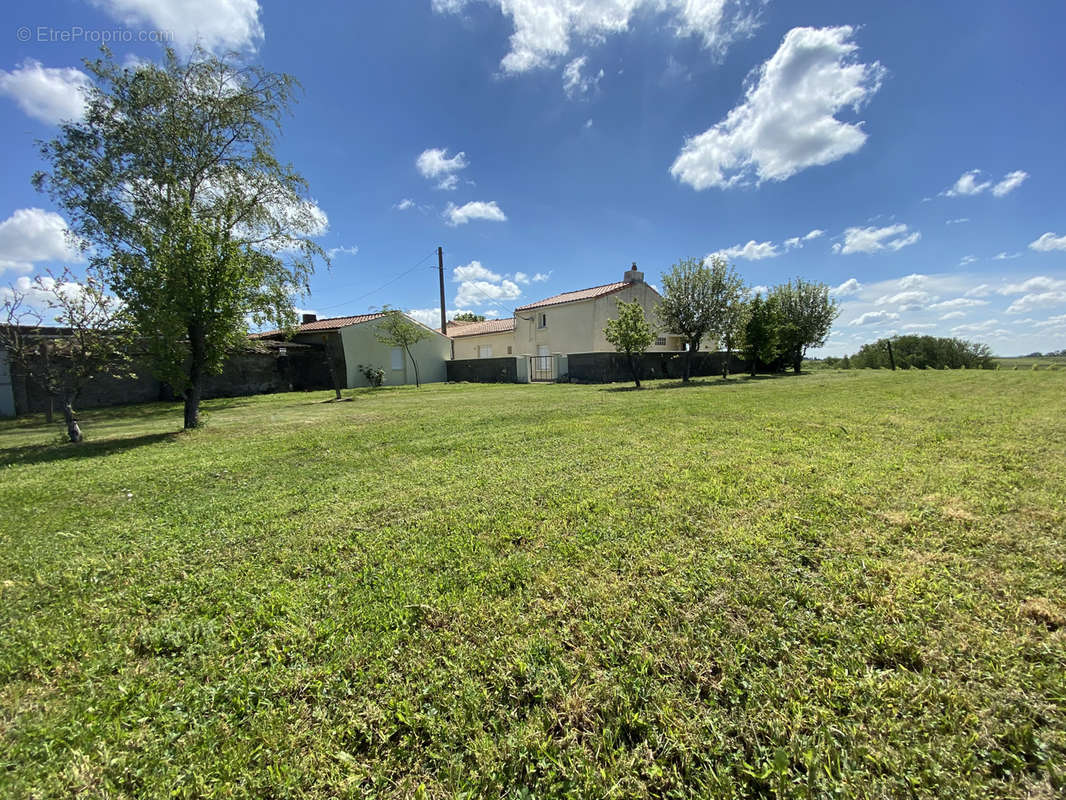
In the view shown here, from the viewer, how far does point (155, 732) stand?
157 cm

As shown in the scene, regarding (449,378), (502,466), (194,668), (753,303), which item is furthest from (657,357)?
(194,668)

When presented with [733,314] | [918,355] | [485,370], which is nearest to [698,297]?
[733,314]

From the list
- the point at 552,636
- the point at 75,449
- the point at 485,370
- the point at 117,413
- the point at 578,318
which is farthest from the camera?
the point at 485,370

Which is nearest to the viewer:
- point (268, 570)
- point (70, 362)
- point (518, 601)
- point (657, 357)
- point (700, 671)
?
point (700, 671)

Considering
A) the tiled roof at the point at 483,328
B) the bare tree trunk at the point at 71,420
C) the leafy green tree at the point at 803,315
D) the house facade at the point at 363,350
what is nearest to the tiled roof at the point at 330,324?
the house facade at the point at 363,350

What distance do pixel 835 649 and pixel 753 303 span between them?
26.3m

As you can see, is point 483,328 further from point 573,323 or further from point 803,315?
point 803,315

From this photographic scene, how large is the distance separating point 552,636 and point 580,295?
27.1m

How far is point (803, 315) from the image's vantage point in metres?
28.4

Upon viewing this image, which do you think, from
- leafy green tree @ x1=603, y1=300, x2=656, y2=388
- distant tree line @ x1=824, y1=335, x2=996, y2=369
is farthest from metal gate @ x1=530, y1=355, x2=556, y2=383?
distant tree line @ x1=824, y1=335, x2=996, y2=369

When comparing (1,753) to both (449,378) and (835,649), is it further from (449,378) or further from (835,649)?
(449,378)

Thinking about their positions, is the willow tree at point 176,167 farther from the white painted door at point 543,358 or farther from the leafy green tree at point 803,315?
the leafy green tree at point 803,315

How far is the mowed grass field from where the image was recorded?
140 cm

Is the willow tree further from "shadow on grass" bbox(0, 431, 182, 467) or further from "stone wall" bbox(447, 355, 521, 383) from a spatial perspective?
"stone wall" bbox(447, 355, 521, 383)
